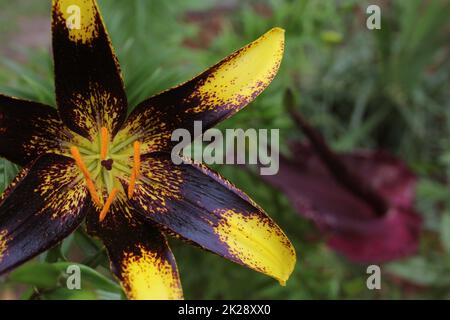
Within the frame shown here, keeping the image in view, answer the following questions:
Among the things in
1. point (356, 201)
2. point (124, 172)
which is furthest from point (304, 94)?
point (124, 172)

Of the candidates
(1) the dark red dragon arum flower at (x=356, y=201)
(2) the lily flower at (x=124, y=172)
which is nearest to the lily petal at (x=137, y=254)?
(2) the lily flower at (x=124, y=172)

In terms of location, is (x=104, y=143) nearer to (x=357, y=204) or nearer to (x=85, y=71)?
(x=85, y=71)

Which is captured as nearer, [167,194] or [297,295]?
[167,194]

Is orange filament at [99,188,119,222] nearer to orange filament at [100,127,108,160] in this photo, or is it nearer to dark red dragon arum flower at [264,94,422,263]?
orange filament at [100,127,108,160]

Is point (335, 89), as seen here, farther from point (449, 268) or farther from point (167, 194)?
point (167, 194)

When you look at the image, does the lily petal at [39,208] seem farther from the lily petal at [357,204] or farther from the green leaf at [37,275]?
the lily petal at [357,204]
